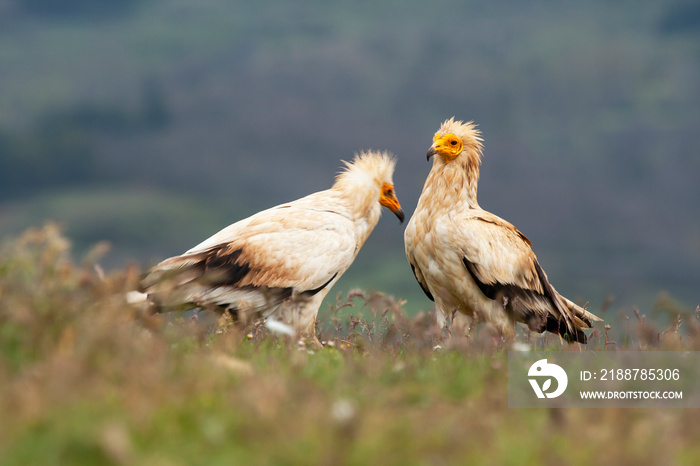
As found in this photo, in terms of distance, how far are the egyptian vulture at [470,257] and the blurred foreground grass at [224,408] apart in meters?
3.17

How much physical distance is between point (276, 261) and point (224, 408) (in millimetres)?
4141

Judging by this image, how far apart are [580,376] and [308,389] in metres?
2.18

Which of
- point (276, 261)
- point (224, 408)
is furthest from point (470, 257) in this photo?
point (224, 408)

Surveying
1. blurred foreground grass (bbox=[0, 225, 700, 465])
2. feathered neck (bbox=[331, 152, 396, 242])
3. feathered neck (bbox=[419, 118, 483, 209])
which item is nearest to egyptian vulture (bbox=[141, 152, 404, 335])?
feathered neck (bbox=[331, 152, 396, 242])

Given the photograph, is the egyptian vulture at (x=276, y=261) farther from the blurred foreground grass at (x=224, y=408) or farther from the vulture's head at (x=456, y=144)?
the blurred foreground grass at (x=224, y=408)

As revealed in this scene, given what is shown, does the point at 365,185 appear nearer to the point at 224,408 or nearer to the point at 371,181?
the point at 371,181

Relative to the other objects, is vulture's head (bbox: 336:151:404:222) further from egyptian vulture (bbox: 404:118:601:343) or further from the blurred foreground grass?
the blurred foreground grass

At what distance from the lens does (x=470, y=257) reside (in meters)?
7.59

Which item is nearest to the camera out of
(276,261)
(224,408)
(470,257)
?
(224,408)

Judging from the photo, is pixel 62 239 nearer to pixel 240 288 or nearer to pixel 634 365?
pixel 240 288

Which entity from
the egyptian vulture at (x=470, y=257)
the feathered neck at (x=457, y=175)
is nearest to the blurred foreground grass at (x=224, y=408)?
the egyptian vulture at (x=470, y=257)

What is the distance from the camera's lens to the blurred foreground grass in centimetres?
269

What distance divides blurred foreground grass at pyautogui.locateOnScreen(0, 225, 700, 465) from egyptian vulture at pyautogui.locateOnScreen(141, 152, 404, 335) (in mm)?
2346

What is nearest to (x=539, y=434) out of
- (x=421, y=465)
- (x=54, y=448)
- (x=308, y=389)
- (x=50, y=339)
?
Result: (x=421, y=465)
